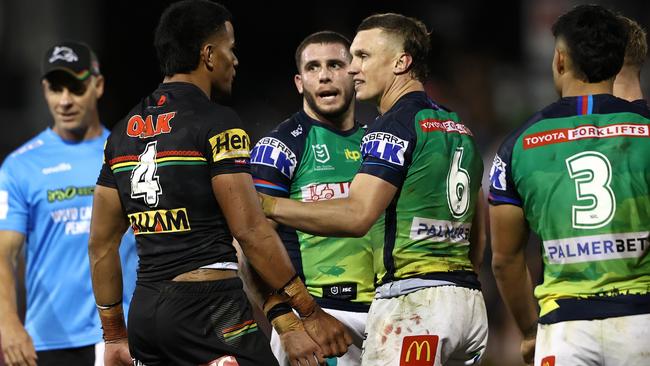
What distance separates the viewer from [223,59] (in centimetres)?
586

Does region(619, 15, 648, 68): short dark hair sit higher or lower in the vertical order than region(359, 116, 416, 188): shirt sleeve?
higher

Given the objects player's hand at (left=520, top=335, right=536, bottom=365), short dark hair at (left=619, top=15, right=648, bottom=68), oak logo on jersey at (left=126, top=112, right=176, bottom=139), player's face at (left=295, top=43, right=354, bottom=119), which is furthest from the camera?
player's face at (left=295, top=43, right=354, bottom=119)

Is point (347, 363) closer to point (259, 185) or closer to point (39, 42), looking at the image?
point (259, 185)

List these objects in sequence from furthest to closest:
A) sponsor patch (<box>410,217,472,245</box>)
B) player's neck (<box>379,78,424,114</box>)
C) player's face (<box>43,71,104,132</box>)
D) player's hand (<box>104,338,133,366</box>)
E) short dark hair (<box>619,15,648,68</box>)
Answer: player's face (<box>43,71,104,132</box>) → short dark hair (<box>619,15,648,68</box>) → player's neck (<box>379,78,424,114</box>) → player's hand (<box>104,338,133,366</box>) → sponsor patch (<box>410,217,472,245</box>)

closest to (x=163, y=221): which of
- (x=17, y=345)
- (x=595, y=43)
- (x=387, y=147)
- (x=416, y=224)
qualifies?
(x=387, y=147)

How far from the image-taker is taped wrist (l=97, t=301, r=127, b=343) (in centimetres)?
620

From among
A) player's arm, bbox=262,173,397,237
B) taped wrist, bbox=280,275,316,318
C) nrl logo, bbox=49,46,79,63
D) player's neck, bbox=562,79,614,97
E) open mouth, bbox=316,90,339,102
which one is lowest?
taped wrist, bbox=280,275,316,318

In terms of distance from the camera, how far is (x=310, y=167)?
754cm

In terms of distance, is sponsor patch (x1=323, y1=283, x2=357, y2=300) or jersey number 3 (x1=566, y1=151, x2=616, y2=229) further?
sponsor patch (x1=323, y1=283, x2=357, y2=300)

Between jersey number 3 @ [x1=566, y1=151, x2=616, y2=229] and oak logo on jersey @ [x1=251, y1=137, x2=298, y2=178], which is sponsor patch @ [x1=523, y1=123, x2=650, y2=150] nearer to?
jersey number 3 @ [x1=566, y1=151, x2=616, y2=229]

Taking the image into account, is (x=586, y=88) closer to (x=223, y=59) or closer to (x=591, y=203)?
(x=591, y=203)

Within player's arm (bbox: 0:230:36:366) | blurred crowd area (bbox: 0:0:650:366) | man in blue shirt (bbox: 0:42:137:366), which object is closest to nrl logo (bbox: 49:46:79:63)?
man in blue shirt (bbox: 0:42:137:366)

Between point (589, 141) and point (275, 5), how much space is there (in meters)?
14.3

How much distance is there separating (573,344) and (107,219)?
8.34ft
